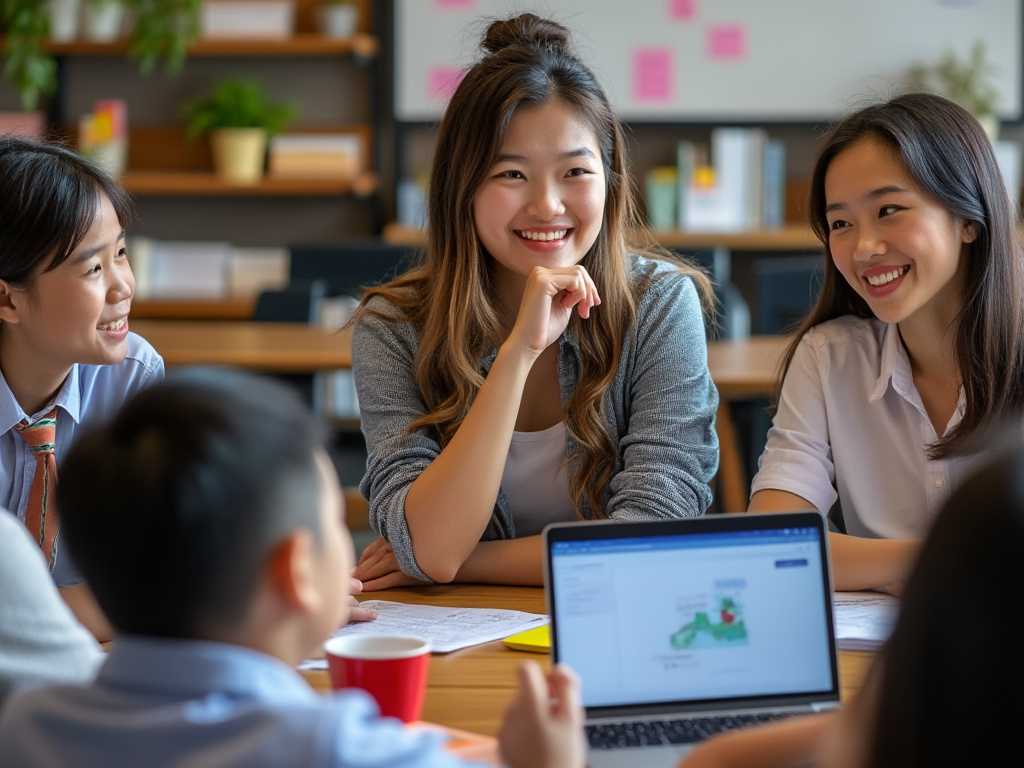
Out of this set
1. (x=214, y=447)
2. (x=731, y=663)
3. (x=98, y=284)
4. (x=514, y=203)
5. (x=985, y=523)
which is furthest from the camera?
(x=514, y=203)

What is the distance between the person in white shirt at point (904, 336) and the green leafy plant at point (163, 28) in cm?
360

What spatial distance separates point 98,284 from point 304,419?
861 mm

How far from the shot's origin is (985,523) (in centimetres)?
60

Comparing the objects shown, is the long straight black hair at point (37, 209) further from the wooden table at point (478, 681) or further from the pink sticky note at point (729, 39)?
the pink sticky note at point (729, 39)

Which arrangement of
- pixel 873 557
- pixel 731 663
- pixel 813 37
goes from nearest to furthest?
pixel 731 663, pixel 873 557, pixel 813 37

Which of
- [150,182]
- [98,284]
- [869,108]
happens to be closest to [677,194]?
[150,182]

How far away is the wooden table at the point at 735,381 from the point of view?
8.73ft

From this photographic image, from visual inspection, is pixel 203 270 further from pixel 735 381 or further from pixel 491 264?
pixel 491 264

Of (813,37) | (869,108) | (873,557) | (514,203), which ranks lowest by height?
(873,557)

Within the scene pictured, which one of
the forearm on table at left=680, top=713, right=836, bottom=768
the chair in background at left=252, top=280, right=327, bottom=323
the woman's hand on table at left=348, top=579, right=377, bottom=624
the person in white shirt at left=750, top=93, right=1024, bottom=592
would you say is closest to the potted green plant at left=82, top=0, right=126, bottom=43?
the chair in background at left=252, top=280, right=327, bottom=323

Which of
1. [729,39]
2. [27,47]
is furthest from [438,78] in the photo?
[27,47]

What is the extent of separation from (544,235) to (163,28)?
3582 mm

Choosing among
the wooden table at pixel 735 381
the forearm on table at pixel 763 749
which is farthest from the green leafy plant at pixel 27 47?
the forearm on table at pixel 763 749

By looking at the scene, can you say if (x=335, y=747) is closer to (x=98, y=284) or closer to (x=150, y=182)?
(x=98, y=284)
